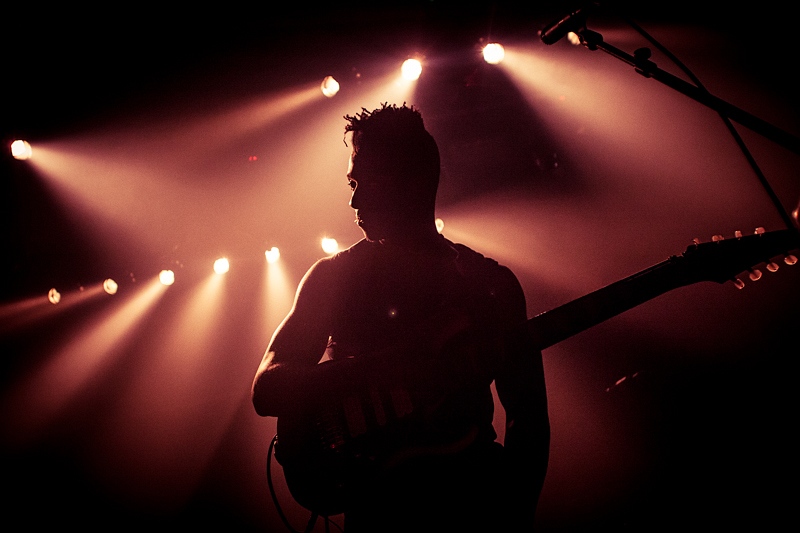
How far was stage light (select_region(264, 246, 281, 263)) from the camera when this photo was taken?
430cm

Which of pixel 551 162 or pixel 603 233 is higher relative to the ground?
pixel 551 162

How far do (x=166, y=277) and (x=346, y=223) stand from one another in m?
2.15

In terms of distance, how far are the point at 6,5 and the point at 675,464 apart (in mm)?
5956

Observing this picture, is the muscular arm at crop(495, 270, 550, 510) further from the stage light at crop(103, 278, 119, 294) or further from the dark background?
the stage light at crop(103, 278, 119, 294)

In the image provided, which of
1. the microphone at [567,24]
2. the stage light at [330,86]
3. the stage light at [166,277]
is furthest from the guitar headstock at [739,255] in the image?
the stage light at [166,277]

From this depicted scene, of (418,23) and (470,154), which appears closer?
(418,23)

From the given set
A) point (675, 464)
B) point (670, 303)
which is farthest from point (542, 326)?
point (670, 303)

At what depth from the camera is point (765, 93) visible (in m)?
2.84

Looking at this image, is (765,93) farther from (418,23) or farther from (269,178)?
(269,178)

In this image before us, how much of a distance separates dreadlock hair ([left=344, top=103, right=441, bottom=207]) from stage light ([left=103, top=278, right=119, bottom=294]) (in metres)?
3.92

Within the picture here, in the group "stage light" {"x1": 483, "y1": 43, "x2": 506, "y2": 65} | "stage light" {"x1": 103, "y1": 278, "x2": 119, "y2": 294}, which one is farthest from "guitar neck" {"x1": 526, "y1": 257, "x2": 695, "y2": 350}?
"stage light" {"x1": 103, "y1": 278, "x2": 119, "y2": 294}

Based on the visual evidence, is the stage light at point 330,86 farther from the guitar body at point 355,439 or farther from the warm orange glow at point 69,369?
the guitar body at point 355,439

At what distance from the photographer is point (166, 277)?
14.5ft

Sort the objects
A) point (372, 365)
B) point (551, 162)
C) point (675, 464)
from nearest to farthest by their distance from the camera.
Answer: point (372, 365), point (675, 464), point (551, 162)
